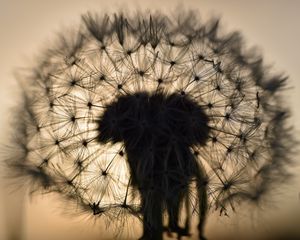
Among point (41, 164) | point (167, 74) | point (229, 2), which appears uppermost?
point (229, 2)

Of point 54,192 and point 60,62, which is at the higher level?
point 60,62

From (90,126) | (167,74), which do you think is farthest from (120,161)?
(167,74)

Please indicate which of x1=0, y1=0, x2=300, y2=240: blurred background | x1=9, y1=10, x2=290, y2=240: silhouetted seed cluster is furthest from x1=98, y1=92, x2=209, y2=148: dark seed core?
x1=0, y1=0, x2=300, y2=240: blurred background

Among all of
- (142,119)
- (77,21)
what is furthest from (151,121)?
(77,21)

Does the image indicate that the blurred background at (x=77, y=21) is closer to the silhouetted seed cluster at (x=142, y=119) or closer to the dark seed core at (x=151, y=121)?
the silhouetted seed cluster at (x=142, y=119)

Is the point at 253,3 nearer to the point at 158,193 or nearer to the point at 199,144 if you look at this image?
the point at 199,144

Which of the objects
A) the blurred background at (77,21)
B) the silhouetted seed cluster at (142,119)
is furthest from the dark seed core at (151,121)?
the blurred background at (77,21)

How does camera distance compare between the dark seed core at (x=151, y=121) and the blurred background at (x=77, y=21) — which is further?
the blurred background at (x=77, y=21)
